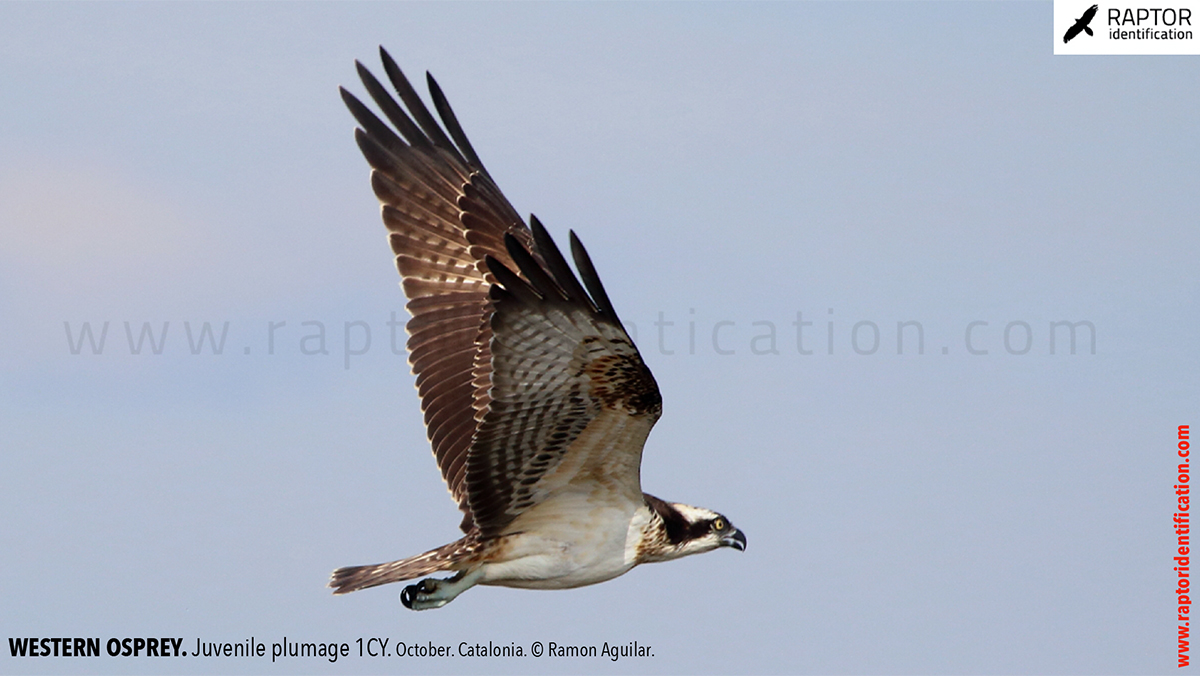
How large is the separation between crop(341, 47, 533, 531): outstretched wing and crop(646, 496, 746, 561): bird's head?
1.66m

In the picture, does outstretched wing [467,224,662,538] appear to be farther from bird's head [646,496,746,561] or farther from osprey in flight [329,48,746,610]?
bird's head [646,496,746,561]

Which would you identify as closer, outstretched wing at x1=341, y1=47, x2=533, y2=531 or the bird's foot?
the bird's foot

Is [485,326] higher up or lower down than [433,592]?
higher up

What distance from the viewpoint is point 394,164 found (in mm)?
12156

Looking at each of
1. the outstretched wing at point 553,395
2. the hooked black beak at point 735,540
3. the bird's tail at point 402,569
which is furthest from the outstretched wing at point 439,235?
the hooked black beak at point 735,540

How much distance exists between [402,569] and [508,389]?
182 cm

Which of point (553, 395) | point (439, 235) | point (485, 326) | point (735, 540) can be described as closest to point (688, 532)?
point (735, 540)

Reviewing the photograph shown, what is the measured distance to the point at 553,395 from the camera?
30.3 ft

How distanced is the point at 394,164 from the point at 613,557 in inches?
151

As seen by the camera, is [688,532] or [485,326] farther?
[485,326]

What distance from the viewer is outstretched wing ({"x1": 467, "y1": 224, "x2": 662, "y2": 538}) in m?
8.67

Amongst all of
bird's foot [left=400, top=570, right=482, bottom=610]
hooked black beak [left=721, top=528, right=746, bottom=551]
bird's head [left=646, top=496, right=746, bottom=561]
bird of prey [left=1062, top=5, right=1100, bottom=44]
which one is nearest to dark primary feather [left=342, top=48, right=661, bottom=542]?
bird's foot [left=400, top=570, right=482, bottom=610]

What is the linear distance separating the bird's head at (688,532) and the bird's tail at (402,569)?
136cm

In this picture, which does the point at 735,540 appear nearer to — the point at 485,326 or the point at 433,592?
the point at 433,592
